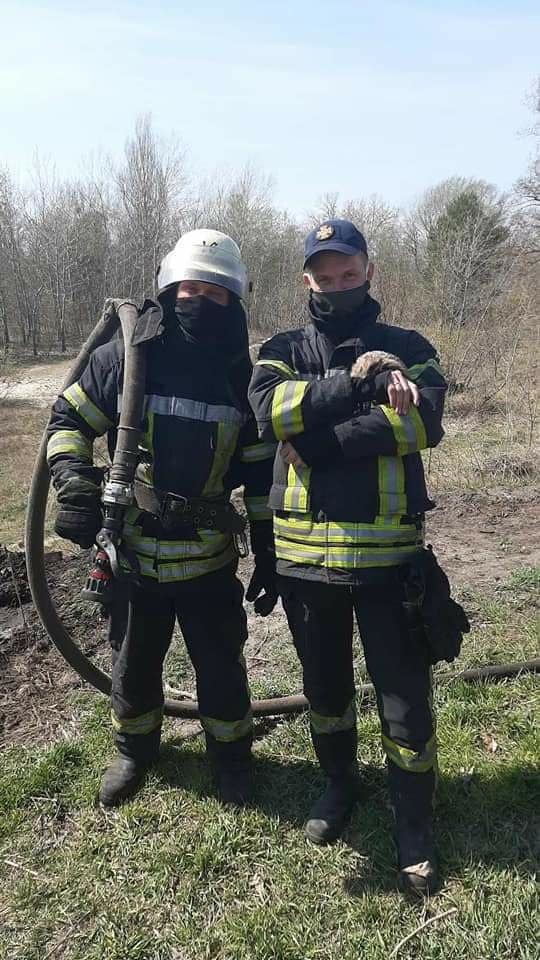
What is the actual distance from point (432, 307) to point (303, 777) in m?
12.1

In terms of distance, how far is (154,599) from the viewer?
2658 mm

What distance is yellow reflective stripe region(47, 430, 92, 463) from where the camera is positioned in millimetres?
2592

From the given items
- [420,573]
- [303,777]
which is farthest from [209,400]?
[303,777]

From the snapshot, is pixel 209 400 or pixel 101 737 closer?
pixel 209 400

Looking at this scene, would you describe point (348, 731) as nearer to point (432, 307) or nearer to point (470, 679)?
point (470, 679)

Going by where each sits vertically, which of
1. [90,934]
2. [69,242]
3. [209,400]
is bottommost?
[90,934]

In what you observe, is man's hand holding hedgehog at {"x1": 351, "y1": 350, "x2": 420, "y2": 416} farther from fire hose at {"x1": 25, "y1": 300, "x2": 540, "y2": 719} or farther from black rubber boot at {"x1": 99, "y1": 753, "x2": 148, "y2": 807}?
black rubber boot at {"x1": 99, "y1": 753, "x2": 148, "y2": 807}

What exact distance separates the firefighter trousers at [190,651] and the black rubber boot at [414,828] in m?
0.75

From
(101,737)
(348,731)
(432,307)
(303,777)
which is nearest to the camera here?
(348,731)

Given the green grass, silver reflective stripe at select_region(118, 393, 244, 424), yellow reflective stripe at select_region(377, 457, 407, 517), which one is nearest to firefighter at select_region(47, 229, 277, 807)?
silver reflective stripe at select_region(118, 393, 244, 424)

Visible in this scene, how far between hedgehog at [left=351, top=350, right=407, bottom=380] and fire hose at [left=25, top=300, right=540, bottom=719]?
0.83 meters

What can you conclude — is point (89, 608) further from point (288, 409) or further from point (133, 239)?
point (133, 239)

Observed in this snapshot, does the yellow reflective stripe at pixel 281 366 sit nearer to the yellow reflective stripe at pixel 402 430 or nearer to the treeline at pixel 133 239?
the yellow reflective stripe at pixel 402 430

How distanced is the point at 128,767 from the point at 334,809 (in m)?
0.92
